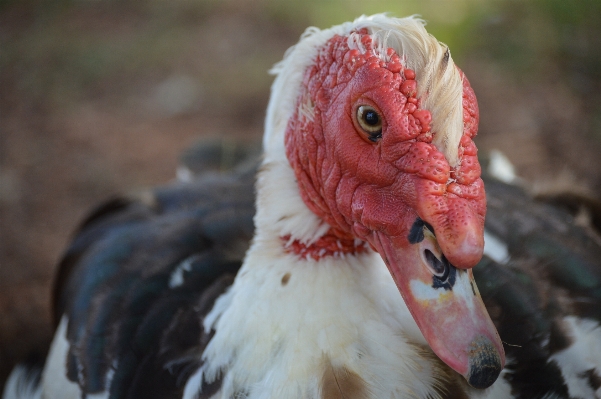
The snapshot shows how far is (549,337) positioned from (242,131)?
3485 millimetres

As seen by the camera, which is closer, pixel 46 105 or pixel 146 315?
pixel 146 315

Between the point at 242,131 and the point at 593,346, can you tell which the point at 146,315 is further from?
the point at 242,131

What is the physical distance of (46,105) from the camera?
534cm

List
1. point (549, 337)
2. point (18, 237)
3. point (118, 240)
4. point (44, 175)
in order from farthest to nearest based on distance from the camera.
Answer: point (44, 175) < point (18, 237) < point (118, 240) < point (549, 337)

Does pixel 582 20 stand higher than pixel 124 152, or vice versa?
pixel 582 20

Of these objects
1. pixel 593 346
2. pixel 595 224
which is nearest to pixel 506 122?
pixel 595 224

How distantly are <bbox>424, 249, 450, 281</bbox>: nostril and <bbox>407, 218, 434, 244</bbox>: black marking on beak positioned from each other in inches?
1.4

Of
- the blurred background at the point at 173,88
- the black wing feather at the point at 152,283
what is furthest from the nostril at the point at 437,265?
the blurred background at the point at 173,88

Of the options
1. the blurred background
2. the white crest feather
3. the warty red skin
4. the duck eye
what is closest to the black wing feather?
the warty red skin

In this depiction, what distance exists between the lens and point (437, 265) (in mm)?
1515

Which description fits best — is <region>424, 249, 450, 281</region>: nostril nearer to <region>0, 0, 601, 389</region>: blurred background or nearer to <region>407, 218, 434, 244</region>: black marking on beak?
<region>407, 218, 434, 244</region>: black marking on beak

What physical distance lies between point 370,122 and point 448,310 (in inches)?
21.4

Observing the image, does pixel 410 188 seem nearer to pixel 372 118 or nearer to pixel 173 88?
pixel 372 118

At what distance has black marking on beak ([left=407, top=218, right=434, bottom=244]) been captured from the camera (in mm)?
1528
